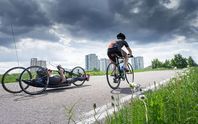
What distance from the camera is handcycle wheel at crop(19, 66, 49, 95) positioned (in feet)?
26.8

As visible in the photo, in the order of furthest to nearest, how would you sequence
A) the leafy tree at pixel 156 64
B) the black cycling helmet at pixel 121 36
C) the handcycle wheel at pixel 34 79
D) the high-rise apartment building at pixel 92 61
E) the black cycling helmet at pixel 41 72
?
the high-rise apartment building at pixel 92 61 < the leafy tree at pixel 156 64 < the black cycling helmet at pixel 121 36 < the black cycling helmet at pixel 41 72 < the handcycle wheel at pixel 34 79

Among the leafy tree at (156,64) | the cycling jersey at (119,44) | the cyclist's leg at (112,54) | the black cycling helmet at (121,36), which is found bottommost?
the cyclist's leg at (112,54)

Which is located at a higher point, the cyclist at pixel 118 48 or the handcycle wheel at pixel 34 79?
the cyclist at pixel 118 48

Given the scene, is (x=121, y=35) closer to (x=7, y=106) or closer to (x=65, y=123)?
(x=7, y=106)

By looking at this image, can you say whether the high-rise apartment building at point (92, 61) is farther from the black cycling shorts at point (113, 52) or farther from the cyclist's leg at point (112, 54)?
the black cycling shorts at point (113, 52)

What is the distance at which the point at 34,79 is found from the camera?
8305mm

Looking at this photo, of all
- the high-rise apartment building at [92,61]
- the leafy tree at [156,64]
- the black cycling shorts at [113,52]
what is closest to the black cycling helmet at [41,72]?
the black cycling shorts at [113,52]

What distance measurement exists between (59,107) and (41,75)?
3422mm

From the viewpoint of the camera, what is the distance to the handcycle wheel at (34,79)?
8180 mm

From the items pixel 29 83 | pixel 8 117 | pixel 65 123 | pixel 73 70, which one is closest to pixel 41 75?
pixel 29 83

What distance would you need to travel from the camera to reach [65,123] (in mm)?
3971

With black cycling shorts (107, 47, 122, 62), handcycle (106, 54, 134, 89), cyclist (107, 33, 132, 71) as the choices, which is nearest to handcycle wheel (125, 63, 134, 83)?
handcycle (106, 54, 134, 89)

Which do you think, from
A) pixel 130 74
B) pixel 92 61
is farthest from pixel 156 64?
pixel 130 74

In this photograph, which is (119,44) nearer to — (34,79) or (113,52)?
(113,52)
